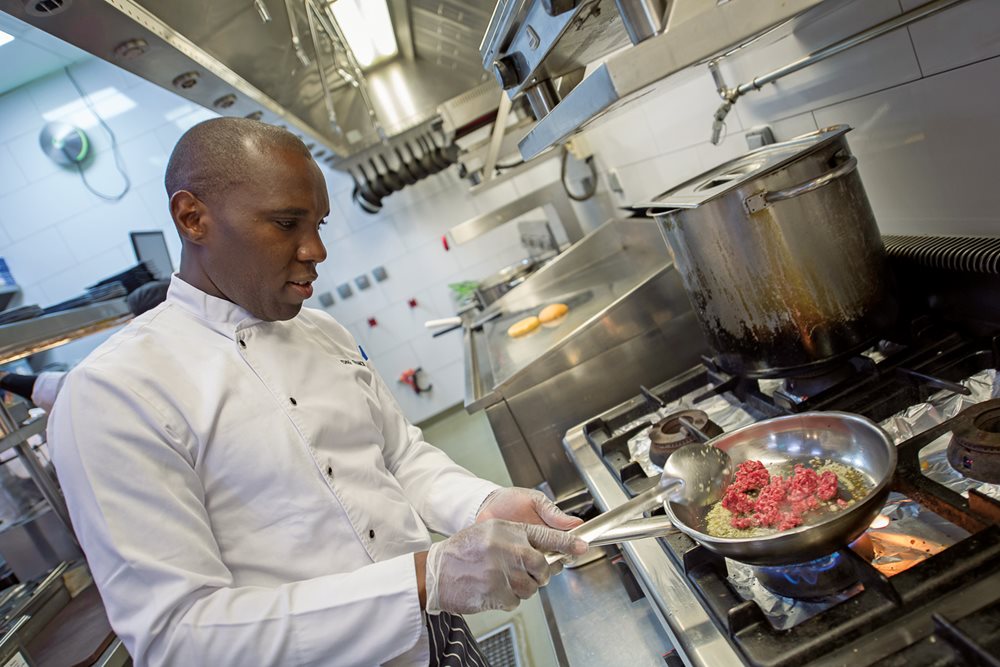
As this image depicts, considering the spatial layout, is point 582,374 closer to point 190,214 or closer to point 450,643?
point 450,643

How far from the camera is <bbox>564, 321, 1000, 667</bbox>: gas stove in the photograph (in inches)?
25.5

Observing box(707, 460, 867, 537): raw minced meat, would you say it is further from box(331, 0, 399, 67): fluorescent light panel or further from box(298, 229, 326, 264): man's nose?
box(331, 0, 399, 67): fluorescent light panel

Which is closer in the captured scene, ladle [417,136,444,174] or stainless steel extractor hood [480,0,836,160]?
stainless steel extractor hood [480,0,836,160]

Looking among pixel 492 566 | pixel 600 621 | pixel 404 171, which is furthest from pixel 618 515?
pixel 404 171

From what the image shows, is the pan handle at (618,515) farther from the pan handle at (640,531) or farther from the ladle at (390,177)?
the ladle at (390,177)

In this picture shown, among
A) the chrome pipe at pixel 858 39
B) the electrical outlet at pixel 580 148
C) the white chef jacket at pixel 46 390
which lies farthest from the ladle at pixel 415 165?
the chrome pipe at pixel 858 39

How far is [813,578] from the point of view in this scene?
773mm

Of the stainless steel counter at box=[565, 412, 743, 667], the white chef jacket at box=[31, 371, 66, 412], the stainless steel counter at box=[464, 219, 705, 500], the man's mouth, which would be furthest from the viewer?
the white chef jacket at box=[31, 371, 66, 412]

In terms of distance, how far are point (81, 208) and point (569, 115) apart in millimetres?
4765

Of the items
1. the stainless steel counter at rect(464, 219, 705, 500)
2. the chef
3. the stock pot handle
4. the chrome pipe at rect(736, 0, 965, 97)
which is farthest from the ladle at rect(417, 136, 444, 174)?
the stock pot handle

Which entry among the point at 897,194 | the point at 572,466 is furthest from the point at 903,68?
the point at 572,466

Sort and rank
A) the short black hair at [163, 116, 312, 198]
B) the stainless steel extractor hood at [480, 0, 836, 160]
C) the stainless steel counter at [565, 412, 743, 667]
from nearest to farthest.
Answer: the stainless steel extractor hood at [480, 0, 836, 160] < the stainless steel counter at [565, 412, 743, 667] < the short black hair at [163, 116, 312, 198]

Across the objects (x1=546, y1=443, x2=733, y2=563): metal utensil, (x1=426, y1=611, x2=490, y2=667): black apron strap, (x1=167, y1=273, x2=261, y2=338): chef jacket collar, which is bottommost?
(x1=426, y1=611, x2=490, y2=667): black apron strap

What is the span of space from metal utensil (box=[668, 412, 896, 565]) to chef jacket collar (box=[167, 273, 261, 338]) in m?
0.77
